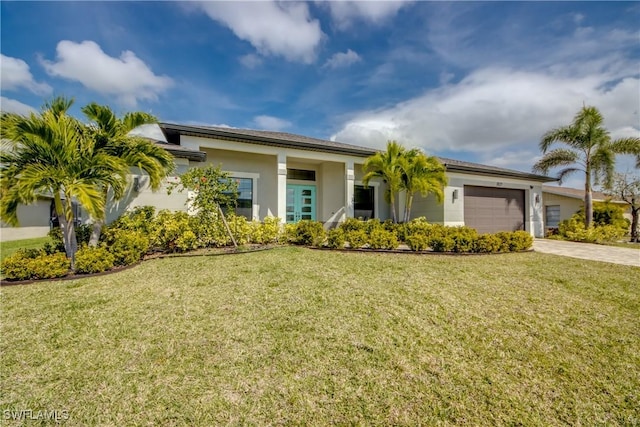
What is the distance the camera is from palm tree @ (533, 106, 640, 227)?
1433 cm

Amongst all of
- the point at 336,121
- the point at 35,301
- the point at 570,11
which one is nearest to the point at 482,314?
the point at 35,301

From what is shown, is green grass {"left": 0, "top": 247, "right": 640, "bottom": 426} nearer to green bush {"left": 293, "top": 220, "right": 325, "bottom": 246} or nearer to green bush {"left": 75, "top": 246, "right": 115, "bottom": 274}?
green bush {"left": 75, "top": 246, "right": 115, "bottom": 274}

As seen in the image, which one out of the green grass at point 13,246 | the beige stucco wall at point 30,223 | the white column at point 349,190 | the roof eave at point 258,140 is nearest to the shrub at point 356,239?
the white column at point 349,190

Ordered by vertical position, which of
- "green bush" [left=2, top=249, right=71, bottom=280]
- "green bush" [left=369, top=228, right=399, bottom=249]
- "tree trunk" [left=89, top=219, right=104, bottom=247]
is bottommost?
"green bush" [left=2, top=249, right=71, bottom=280]

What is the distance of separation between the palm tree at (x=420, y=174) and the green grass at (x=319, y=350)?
604 cm

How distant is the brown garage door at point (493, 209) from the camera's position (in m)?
14.5

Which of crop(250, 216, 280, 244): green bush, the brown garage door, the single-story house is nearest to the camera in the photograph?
crop(250, 216, 280, 244): green bush

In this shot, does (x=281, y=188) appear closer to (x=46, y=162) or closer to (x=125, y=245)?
(x=125, y=245)

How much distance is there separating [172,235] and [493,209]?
15414 millimetres

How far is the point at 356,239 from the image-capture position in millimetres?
8438

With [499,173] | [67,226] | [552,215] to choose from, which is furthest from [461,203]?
[67,226]

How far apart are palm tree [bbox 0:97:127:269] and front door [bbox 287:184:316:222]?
835 cm

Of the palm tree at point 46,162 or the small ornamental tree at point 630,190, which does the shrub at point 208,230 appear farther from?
the small ornamental tree at point 630,190

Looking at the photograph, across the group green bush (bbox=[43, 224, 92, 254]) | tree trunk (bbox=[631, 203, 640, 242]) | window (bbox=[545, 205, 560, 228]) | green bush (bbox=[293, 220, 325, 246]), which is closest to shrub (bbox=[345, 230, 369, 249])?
green bush (bbox=[293, 220, 325, 246])
